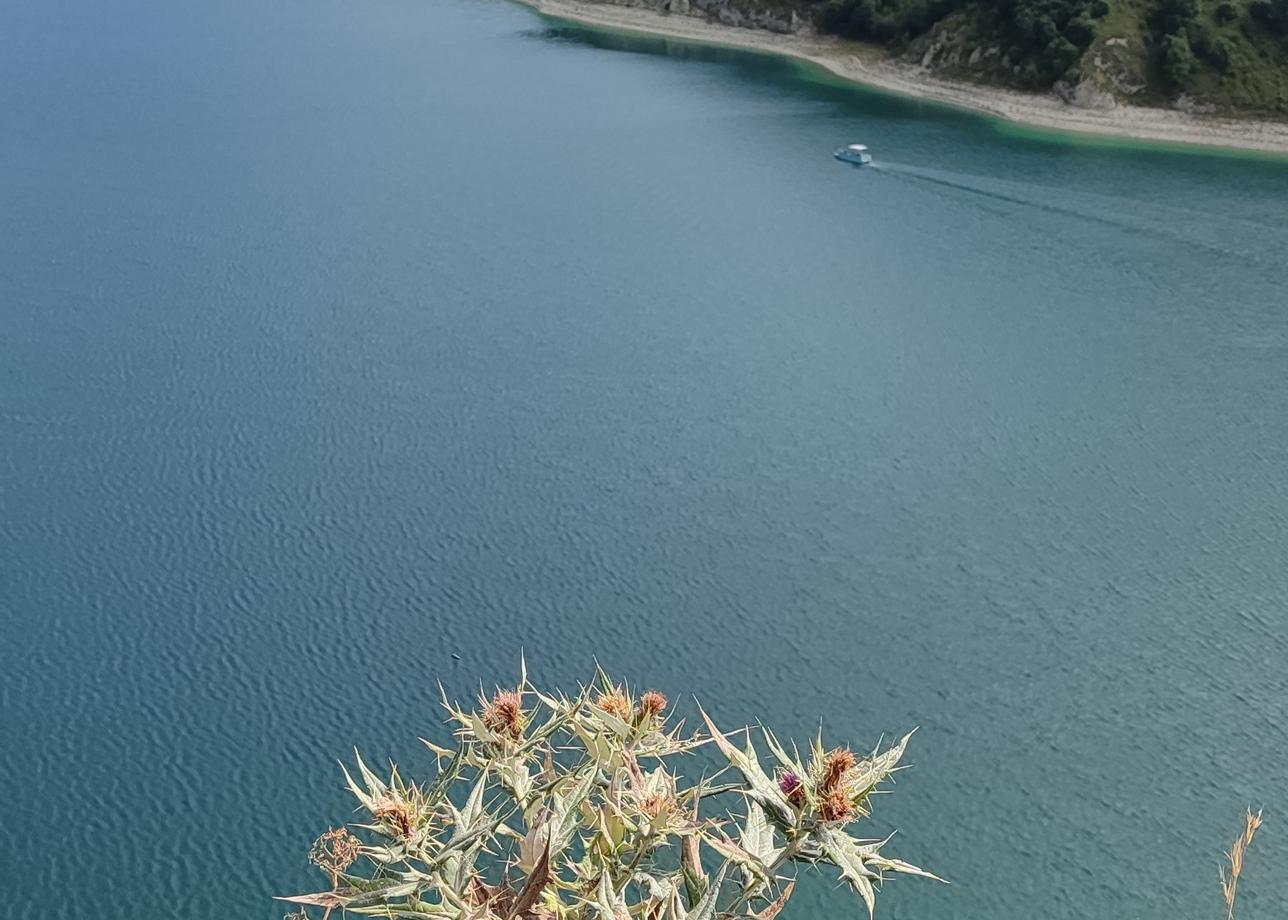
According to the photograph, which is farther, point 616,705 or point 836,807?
point 616,705

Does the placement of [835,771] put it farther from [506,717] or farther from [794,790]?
[506,717]

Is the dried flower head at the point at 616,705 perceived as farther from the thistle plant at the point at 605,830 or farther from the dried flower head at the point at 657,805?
the dried flower head at the point at 657,805

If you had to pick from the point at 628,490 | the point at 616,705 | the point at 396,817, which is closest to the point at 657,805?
the point at 616,705

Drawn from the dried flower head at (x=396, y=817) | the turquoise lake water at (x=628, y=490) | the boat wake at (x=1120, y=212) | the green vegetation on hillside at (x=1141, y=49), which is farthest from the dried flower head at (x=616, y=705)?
the green vegetation on hillside at (x=1141, y=49)

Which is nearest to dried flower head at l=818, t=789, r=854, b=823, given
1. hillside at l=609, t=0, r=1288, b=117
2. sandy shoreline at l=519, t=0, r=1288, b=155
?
sandy shoreline at l=519, t=0, r=1288, b=155

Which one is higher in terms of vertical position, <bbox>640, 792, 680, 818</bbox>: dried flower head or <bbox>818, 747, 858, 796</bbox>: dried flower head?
<bbox>818, 747, 858, 796</bbox>: dried flower head

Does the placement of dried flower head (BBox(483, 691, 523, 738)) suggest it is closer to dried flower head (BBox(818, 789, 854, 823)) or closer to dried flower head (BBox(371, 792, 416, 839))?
dried flower head (BBox(371, 792, 416, 839))
